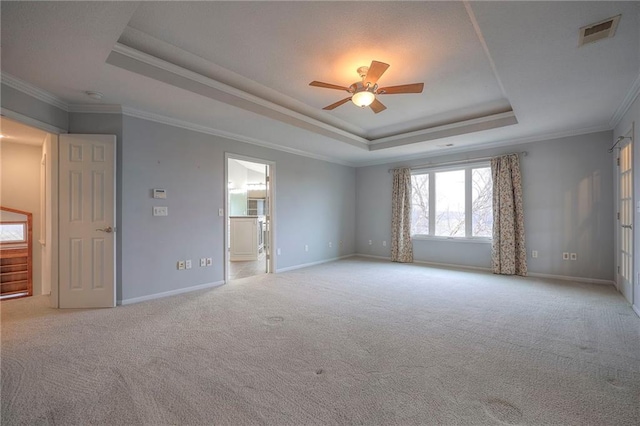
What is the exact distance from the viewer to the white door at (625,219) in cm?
359

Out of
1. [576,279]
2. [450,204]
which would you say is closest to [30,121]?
[450,204]

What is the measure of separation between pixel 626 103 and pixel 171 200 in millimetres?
6162

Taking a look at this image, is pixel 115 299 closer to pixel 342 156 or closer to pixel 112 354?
pixel 112 354

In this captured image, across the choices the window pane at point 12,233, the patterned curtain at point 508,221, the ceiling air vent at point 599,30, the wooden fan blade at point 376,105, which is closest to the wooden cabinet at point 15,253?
the window pane at point 12,233

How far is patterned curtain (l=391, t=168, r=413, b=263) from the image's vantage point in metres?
6.64

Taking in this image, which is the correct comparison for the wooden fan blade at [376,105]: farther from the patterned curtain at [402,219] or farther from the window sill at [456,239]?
the window sill at [456,239]

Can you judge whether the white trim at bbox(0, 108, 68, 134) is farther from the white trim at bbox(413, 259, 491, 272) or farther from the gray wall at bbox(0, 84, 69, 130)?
the white trim at bbox(413, 259, 491, 272)

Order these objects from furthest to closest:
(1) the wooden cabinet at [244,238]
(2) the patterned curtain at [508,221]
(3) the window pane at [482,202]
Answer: (1) the wooden cabinet at [244,238] < (3) the window pane at [482,202] < (2) the patterned curtain at [508,221]

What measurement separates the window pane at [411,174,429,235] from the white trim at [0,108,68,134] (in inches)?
250

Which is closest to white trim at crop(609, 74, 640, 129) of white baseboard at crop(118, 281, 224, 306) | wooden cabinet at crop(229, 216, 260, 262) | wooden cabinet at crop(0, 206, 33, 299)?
white baseboard at crop(118, 281, 224, 306)

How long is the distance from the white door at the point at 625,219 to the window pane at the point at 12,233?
9346 millimetres

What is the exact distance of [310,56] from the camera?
2.89 metres

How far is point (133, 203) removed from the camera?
3.79 meters

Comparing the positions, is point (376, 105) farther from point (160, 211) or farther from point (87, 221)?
point (87, 221)
